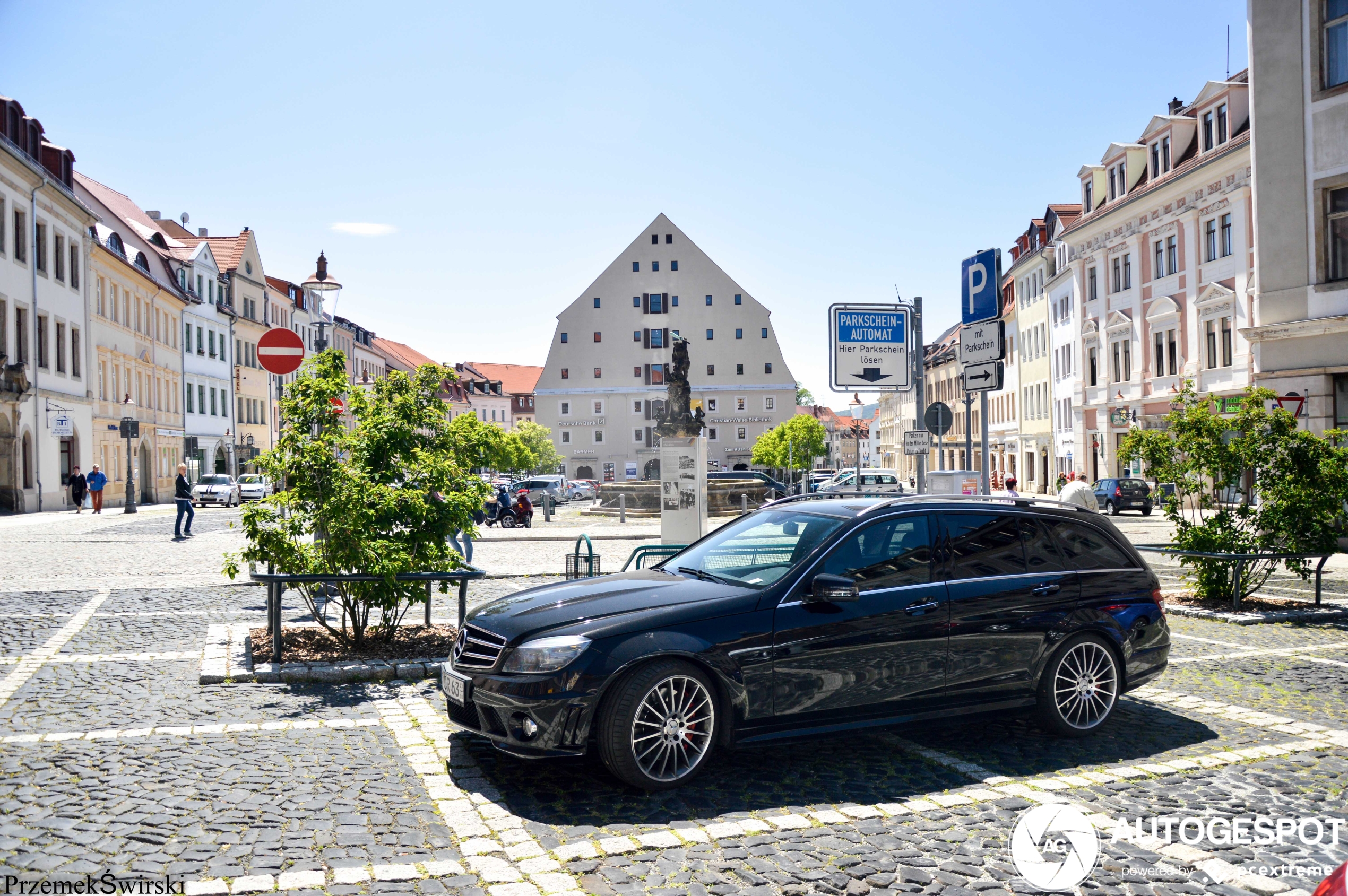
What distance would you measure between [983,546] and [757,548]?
143cm

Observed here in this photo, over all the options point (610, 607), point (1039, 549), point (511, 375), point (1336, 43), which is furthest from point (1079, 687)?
point (511, 375)

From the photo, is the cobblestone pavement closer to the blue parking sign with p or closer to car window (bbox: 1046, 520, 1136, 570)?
car window (bbox: 1046, 520, 1136, 570)

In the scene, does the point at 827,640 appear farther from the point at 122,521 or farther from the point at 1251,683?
the point at 122,521

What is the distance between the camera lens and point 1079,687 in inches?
268

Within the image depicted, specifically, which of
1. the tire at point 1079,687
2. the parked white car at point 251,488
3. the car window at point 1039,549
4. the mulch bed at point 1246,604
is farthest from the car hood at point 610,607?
the parked white car at point 251,488

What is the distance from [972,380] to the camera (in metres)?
13.0

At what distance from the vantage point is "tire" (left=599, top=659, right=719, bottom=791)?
5.46 m

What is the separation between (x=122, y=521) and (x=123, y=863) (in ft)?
107

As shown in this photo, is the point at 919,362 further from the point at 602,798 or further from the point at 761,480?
the point at 761,480

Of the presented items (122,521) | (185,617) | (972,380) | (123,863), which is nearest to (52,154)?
(122,521)

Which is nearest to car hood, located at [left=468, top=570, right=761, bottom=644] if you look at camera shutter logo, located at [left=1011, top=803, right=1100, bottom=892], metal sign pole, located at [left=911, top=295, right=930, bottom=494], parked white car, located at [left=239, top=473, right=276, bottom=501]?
camera shutter logo, located at [left=1011, top=803, right=1100, bottom=892]

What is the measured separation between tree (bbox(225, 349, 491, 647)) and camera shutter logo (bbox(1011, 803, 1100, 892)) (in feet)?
18.1

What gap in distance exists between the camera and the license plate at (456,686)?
19.1ft

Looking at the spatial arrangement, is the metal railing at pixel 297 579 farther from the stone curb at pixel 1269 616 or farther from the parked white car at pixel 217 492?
the parked white car at pixel 217 492
